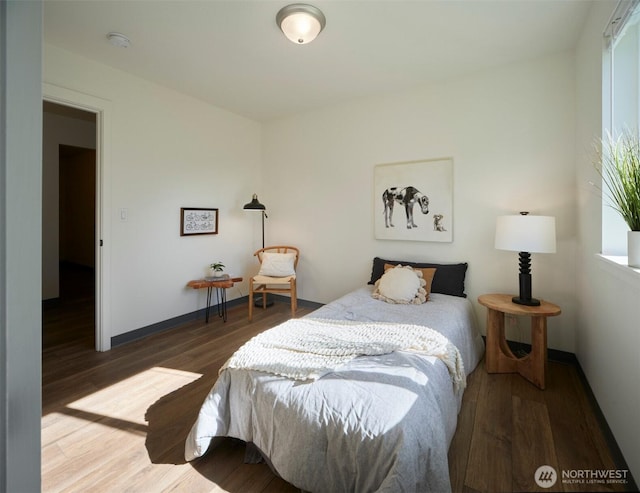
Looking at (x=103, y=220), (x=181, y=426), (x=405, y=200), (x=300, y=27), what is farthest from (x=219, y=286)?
(x=300, y=27)

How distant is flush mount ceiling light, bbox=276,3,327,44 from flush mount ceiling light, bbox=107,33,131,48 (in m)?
1.19

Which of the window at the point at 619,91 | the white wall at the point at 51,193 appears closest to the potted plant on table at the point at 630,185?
the window at the point at 619,91

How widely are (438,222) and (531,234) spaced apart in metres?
0.91

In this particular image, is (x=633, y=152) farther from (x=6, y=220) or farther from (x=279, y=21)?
(x=279, y=21)

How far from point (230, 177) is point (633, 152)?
363 cm

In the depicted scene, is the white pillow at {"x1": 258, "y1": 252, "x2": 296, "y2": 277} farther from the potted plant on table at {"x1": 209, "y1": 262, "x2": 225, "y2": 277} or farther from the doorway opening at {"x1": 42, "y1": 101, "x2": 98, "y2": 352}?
the doorway opening at {"x1": 42, "y1": 101, "x2": 98, "y2": 352}

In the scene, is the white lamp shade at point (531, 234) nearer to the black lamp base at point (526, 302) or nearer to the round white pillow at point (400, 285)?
the black lamp base at point (526, 302)

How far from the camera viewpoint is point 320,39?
228 cm

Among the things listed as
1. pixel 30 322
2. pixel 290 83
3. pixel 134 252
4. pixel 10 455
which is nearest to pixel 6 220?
pixel 30 322

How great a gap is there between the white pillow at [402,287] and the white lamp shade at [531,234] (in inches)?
28.9

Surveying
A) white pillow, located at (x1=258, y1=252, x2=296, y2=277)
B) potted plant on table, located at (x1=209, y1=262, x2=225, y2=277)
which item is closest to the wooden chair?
white pillow, located at (x1=258, y1=252, x2=296, y2=277)

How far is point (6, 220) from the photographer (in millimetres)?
646

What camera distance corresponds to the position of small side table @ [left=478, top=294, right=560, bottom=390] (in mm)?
2053

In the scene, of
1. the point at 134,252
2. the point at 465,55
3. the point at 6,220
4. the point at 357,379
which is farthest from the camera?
the point at 134,252
